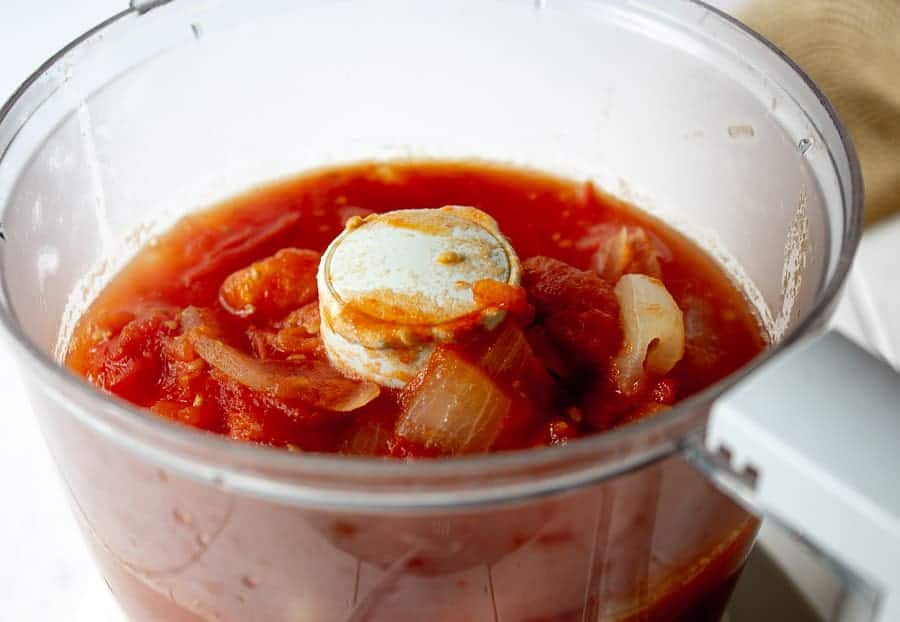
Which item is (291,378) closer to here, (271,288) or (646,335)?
(271,288)

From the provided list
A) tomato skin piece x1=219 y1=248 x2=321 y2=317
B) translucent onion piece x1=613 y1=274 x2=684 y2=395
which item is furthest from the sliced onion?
translucent onion piece x1=613 y1=274 x2=684 y2=395

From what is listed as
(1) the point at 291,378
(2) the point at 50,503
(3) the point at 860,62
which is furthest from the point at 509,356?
(3) the point at 860,62

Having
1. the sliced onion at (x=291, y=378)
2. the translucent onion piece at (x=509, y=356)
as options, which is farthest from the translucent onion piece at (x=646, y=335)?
the sliced onion at (x=291, y=378)

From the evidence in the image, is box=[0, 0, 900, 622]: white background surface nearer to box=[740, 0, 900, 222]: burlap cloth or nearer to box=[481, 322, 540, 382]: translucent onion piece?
box=[740, 0, 900, 222]: burlap cloth

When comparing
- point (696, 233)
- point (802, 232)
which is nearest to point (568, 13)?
point (696, 233)

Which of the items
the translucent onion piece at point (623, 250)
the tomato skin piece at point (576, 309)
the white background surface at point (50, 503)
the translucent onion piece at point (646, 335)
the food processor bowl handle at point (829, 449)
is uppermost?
the food processor bowl handle at point (829, 449)

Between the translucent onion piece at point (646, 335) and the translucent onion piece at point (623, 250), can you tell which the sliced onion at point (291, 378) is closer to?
the translucent onion piece at point (646, 335)

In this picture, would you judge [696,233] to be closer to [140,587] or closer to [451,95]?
[451,95]
